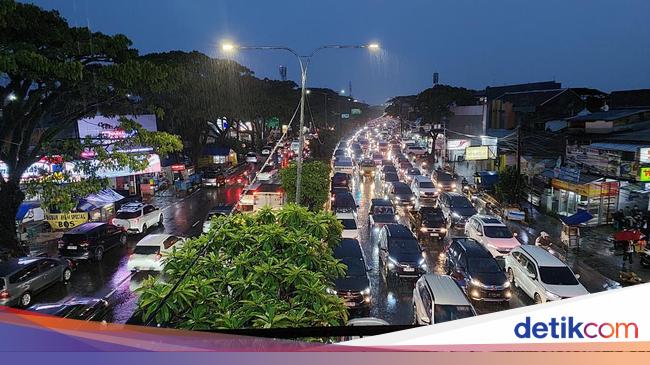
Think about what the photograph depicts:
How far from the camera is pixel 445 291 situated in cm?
1264

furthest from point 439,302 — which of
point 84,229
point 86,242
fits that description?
point 84,229

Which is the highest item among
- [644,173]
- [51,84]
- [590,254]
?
[51,84]

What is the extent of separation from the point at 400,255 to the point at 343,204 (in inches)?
358

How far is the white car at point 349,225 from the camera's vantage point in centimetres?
2108

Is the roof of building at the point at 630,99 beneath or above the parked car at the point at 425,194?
above

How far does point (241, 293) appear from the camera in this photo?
6.04m

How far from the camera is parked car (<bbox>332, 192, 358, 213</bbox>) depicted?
24875 millimetres

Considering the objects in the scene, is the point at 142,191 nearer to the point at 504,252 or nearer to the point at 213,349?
the point at 504,252

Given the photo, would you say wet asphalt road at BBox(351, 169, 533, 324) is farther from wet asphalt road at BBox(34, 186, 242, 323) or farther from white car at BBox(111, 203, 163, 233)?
white car at BBox(111, 203, 163, 233)

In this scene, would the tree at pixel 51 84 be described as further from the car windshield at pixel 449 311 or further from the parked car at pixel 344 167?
the parked car at pixel 344 167

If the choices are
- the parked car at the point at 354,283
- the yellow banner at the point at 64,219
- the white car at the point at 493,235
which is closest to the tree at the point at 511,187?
the white car at the point at 493,235

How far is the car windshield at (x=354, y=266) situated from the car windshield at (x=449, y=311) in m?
3.64

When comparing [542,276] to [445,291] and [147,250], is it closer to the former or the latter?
[445,291]

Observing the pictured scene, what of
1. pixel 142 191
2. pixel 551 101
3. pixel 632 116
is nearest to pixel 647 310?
pixel 632 116
